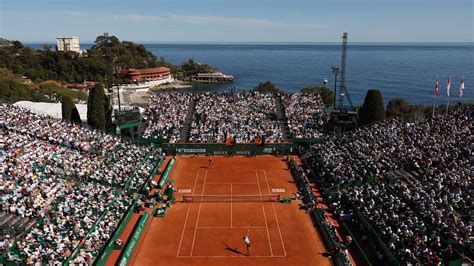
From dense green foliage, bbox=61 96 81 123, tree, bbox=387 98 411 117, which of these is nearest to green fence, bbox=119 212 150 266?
dense green foliage, bbox=61 96 81 123

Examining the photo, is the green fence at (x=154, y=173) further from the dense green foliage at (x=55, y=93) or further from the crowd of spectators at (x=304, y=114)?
the dense green foliage at (x=55, y=93)

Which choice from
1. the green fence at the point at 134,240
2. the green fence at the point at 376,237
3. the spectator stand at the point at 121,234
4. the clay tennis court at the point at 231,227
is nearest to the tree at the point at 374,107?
the clay tennis court at the point at 231,227

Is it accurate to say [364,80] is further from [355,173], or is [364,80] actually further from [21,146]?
[21,146]

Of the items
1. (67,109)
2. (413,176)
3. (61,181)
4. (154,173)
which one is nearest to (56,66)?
(67,109)

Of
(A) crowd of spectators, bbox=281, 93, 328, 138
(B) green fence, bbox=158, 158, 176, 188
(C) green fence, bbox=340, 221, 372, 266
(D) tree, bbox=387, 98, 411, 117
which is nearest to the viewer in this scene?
(C) green fence, bbox=340, 221, 372, 266

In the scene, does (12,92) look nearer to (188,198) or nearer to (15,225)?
(188,198)

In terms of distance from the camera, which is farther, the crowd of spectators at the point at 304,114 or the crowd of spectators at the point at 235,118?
the crowd of spectators at the point at 304,114

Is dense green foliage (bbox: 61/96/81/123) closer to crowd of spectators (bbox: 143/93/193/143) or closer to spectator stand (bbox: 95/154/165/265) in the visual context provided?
crowd of spectators (bbox: 143/93/193/143)
